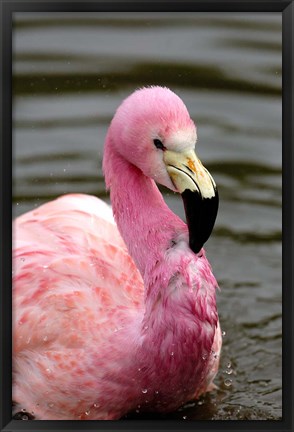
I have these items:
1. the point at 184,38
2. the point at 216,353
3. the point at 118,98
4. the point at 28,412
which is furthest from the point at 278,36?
the point at 28,412

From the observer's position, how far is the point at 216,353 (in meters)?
3.88

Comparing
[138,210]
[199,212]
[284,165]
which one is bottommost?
[138,210]

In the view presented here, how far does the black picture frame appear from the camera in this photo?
3277 millimetres

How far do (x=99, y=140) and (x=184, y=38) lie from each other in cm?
106

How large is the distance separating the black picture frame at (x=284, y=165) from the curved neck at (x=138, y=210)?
1.43 feet

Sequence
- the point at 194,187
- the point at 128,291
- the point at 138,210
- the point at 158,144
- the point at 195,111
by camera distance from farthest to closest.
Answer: the point at 195,111 → the point at 128,291 → the point at 138,210 → the point at 158,144 → the point at 194,187

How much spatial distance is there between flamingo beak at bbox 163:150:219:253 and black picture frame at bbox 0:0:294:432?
0.31 meters

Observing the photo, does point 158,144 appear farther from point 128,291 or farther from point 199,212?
point 128,291

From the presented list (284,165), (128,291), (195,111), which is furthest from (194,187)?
(195,111)

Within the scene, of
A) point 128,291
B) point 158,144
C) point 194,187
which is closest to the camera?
point 194,187

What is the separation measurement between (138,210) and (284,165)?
58 cm

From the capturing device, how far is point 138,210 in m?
3.53

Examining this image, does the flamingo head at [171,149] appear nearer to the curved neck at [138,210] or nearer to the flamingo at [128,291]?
the flamingo at [128,291]

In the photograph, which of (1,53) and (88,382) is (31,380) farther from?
(1,53)
